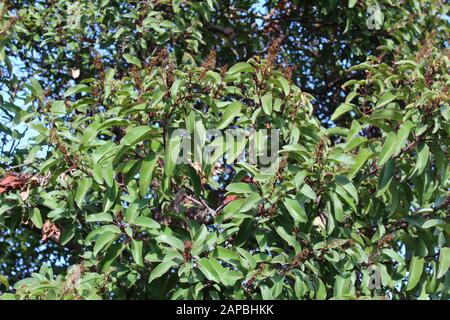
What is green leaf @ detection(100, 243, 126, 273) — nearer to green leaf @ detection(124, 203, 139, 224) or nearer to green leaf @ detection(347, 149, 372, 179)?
green leaf @ detection(124, 203, 139, 224)

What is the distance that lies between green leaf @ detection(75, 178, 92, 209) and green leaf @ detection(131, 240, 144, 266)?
0.25 m

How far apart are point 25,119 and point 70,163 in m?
0.54

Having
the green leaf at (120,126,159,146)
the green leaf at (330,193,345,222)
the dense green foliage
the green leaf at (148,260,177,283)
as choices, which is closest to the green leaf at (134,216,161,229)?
the dense green foliage

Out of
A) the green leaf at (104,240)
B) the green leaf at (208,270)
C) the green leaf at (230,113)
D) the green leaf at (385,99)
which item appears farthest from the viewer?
the green leaf at (385,99)

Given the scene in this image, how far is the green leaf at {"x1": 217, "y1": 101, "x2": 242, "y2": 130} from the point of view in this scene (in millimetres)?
2820

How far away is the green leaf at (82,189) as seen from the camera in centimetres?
285

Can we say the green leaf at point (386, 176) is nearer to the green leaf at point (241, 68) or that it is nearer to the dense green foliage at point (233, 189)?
the dense green foliage at point (233, 189)

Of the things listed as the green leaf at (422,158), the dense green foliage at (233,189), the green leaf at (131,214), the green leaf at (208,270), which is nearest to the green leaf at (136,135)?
the dense green foliage at (233,189)

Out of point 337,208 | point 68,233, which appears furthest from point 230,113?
point 68,233

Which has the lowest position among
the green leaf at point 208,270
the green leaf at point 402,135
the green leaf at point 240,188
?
→ the green leaf at point 208,270

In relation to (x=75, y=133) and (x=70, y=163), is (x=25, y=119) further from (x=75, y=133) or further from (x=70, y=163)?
(x=70, y=163)

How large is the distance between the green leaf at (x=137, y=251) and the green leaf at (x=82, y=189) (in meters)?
0.25

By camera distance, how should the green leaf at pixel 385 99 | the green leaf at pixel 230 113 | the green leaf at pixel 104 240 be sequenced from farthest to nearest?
the green leaf at pixel 385 99 < the green leaf at pixel 230 113 < the green leaf at pixel 104 240

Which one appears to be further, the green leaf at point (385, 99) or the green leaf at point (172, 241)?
the green leaf at point (385, 99)
